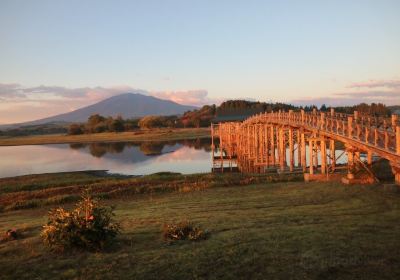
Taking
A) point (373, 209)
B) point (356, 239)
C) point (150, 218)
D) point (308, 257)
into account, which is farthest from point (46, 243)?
point (373, 209)

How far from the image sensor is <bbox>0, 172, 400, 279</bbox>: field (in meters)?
9.52

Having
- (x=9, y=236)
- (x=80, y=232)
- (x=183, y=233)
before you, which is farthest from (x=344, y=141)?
(x=9, y=236)

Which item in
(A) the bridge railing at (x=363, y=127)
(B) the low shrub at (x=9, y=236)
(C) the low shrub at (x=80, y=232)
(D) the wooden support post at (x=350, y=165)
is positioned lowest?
(B) the low shrub at (x=9, y=236)

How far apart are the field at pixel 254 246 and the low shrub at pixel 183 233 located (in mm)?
310

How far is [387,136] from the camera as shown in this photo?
17766 millimetres

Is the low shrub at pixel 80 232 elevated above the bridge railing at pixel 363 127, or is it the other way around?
the bridge railing at pixel 363 127

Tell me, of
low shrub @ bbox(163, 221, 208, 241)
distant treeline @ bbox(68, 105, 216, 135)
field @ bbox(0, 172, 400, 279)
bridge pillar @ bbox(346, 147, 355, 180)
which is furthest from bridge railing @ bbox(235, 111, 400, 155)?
distant treeline @ bbox(68, 105, 216, 135)

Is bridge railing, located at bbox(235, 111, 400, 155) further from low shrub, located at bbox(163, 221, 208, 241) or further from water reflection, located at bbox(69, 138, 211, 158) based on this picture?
water reflection, located at bbox(69, 138, 211, 158)

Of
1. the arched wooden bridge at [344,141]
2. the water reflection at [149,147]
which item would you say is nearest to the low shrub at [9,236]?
the arched wooden bridge at [344,141]

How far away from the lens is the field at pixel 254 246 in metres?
9.52

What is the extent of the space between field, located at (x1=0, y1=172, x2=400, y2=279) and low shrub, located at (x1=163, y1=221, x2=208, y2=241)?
12.2 inches

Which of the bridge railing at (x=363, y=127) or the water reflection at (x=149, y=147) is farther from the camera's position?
the water reflection at (x=149, y=147)

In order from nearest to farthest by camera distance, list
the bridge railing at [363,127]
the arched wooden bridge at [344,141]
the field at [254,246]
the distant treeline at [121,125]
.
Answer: the field at [254,246]
the bridge railing at [363,127]
the arched wooden bridge at [344,141]
the distant treeline at [121,125]

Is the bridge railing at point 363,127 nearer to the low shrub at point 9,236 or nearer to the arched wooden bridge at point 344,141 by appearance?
the arched wooden bridge at point 344,141
